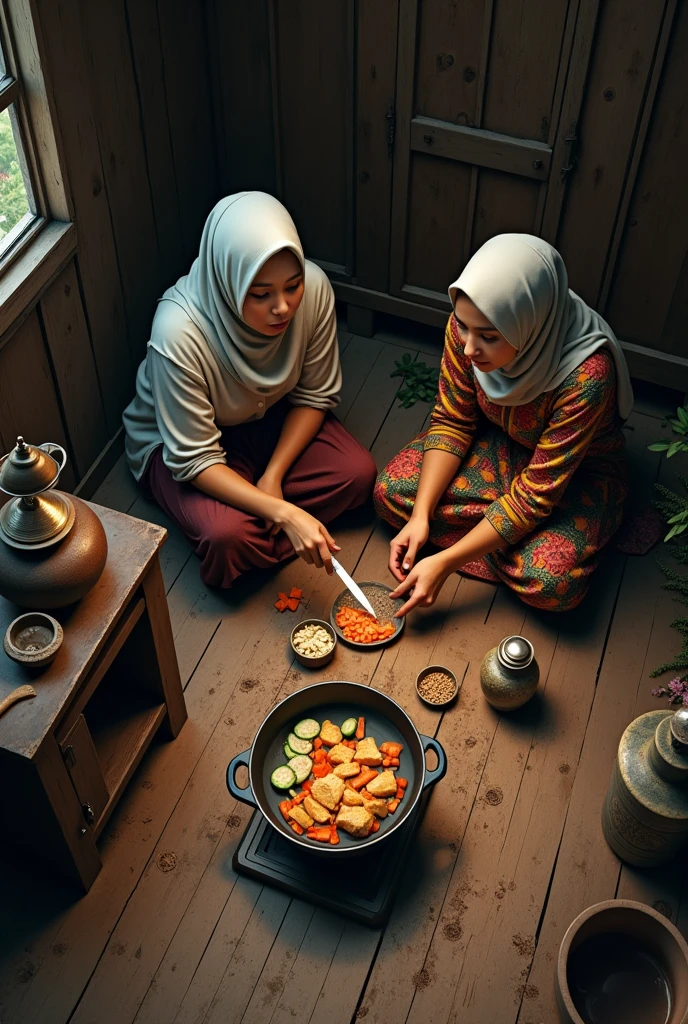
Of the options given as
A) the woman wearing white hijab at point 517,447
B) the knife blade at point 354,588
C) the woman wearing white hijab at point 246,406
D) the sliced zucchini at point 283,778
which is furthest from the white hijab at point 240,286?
the sliced zucchini at point 283,778

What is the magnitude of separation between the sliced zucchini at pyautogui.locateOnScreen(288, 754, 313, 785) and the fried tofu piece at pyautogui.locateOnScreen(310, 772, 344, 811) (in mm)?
40

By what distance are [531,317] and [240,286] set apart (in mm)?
701

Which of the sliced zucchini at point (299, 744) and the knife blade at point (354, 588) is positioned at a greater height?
the knife blade at point (354, 588)

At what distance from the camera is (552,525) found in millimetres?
2684

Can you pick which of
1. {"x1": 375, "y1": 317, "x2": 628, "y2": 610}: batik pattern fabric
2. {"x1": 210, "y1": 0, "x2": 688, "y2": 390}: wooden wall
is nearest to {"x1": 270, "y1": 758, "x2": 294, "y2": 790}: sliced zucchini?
{"x1": 375, "y1": 317, "x2": 628, "y2": 610}: batik pattern fabric

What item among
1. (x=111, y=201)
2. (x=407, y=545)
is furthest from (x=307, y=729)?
(x=111, y=201)

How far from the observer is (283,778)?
229 cm

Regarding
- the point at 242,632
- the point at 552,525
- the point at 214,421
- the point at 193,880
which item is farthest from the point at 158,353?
the point at 193,880

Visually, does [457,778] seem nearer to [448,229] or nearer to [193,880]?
[193,880]

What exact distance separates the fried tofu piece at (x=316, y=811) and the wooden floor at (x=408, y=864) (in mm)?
200

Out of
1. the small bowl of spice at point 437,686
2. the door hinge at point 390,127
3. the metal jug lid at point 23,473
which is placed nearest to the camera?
the metal jug lid at point 23,473

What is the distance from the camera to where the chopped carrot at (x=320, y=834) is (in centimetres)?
219

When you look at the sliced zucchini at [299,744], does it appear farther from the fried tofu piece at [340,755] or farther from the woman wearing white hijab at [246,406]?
the woman wearing white hijab at [246,406]

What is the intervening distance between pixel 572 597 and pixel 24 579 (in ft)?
Result: 4.78
